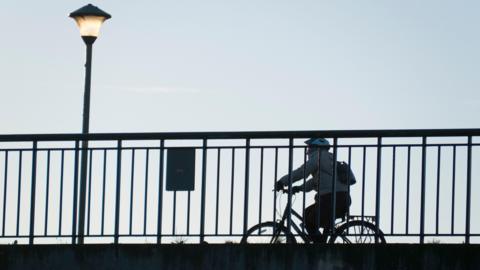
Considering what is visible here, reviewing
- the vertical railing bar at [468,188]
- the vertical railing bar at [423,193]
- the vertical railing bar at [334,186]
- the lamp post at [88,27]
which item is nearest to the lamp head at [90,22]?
the lamp post at [88,27]

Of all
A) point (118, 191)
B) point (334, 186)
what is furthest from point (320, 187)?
point (118, 191)

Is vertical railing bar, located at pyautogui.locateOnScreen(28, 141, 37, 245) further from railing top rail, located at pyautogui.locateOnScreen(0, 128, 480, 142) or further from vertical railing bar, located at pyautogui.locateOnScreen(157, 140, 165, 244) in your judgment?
vertical railing bar, located at pyautogui.locateOnScreen(157, 140, 165, 244)

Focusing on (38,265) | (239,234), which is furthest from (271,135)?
(38,265)

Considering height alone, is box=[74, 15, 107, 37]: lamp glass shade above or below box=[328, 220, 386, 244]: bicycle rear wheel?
above

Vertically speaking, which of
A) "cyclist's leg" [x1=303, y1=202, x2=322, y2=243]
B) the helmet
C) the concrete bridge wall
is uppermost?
the helmet

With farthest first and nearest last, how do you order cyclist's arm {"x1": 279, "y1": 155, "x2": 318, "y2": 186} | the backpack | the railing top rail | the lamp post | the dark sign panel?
the lamp post → the backpack → cyclist's arm {"x1": 279, "y1": 155, "x2": 318, "y2": 186} → the dark sign panel → the railing top rail

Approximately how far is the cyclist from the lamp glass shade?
6.05 meters

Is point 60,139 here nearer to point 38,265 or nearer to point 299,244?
point 38,265

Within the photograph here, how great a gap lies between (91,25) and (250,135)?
638 cm

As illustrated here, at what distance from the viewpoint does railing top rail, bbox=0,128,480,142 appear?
2175 centimetres

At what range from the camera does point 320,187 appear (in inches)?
888

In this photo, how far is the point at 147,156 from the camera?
2217cm

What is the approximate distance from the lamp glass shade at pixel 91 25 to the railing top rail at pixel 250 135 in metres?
5.60

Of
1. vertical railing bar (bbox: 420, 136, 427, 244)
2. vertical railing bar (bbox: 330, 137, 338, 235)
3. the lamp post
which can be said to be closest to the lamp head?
the lamp post
